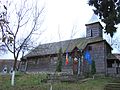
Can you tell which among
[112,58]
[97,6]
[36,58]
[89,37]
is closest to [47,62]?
[36,58]

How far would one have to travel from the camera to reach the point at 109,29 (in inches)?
903

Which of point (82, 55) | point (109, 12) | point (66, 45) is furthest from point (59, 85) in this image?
point (66, 45)

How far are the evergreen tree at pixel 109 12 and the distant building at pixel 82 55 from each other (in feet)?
52.7

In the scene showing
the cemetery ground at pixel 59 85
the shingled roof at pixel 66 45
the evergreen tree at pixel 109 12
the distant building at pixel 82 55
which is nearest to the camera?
the cemetery ground at pixel 59 85

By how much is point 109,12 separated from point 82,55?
18.8m

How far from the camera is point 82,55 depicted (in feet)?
136

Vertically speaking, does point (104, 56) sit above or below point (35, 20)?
below

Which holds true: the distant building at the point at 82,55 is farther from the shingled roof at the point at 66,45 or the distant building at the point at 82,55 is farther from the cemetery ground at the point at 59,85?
the cemetery ground at the point at 59,85

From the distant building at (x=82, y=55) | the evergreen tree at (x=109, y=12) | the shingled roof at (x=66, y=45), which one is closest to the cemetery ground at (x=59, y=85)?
the evergreen tree at (x=109, y=12)

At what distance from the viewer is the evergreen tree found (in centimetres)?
2261

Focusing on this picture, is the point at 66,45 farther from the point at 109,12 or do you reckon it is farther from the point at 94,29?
the point at 109,12

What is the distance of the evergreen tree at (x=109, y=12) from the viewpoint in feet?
74.2

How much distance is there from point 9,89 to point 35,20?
11030 millimetres

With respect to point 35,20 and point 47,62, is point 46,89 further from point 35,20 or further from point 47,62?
point 47,62
